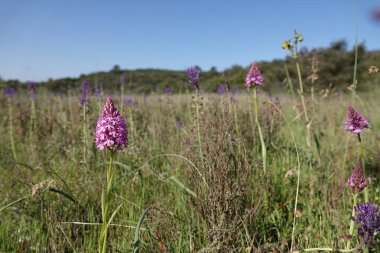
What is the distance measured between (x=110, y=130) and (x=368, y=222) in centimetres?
129

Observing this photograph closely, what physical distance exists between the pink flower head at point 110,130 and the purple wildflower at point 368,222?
1.20 meters

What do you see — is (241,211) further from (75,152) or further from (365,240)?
(75,152)

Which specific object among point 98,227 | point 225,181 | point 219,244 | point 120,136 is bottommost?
point 98,227

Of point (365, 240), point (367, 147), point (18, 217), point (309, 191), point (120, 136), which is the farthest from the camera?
point (367, 147)

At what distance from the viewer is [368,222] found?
1.57 meters

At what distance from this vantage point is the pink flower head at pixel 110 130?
1384 mm

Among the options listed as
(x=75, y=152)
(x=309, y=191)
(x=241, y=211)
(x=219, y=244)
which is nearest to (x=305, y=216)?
(x=309, y=191)

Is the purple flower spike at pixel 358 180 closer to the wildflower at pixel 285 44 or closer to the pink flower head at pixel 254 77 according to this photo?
the pink flower head at pixel 254 77

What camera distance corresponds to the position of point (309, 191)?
276cm

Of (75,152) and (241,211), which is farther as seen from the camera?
(75,152)

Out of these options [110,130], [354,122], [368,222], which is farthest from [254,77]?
[110,130]

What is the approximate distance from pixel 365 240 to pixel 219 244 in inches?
27.3

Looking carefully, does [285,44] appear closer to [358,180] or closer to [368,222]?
[358,180]

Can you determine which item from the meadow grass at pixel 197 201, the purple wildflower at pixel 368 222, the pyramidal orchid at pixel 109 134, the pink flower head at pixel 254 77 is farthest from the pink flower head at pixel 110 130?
the pink flower head at pixel 254 77
